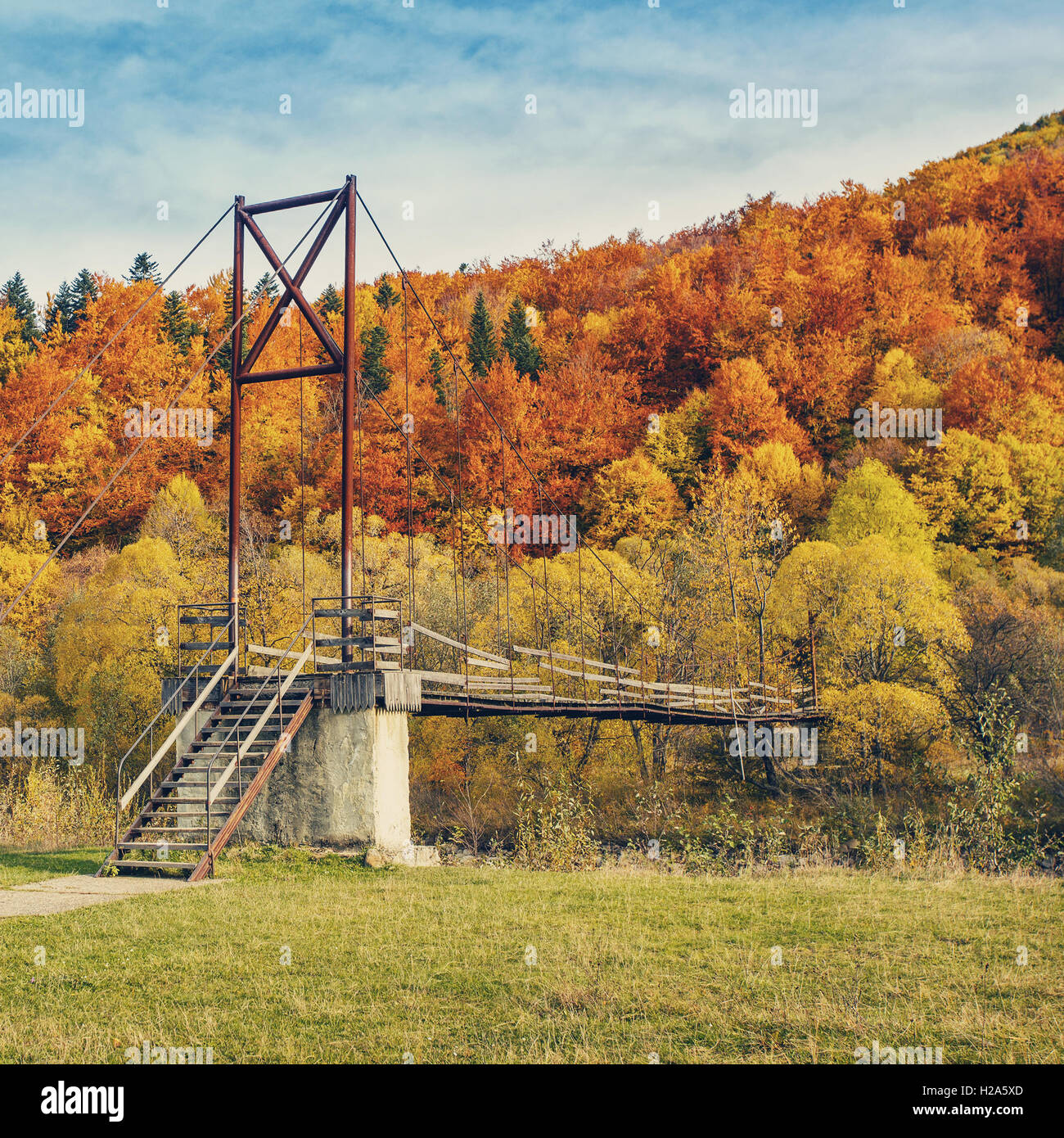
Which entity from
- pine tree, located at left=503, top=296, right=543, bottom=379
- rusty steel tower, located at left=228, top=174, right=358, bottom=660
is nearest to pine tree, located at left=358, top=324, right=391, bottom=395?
pine tree, located at left=503, top=296, right=543, bottom=379

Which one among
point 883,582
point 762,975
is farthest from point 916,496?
point 762,975

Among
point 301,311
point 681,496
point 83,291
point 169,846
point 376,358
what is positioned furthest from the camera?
point 83,291

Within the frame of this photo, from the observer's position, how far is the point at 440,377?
157 feet

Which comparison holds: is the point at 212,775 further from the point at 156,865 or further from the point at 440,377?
the point at 440,377

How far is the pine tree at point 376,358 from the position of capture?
47.8 meters

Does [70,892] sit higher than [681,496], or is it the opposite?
[681,496]

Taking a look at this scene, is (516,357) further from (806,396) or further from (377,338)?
(806,396)

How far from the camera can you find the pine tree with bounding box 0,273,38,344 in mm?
52156

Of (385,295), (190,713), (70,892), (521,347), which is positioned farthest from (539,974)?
(385,295)

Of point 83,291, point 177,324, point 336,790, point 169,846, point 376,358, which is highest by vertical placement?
point 83,291

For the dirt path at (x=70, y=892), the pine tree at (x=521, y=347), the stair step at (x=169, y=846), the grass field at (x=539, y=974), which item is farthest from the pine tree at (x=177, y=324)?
the grass field at (x=539, y=974)

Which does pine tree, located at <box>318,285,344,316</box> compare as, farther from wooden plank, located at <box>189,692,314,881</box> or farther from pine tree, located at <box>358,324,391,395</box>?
wooden plank, located at <box>189,692,314,881</box>

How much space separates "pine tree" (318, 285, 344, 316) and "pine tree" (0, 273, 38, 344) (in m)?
13.2

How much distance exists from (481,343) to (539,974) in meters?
45.0
